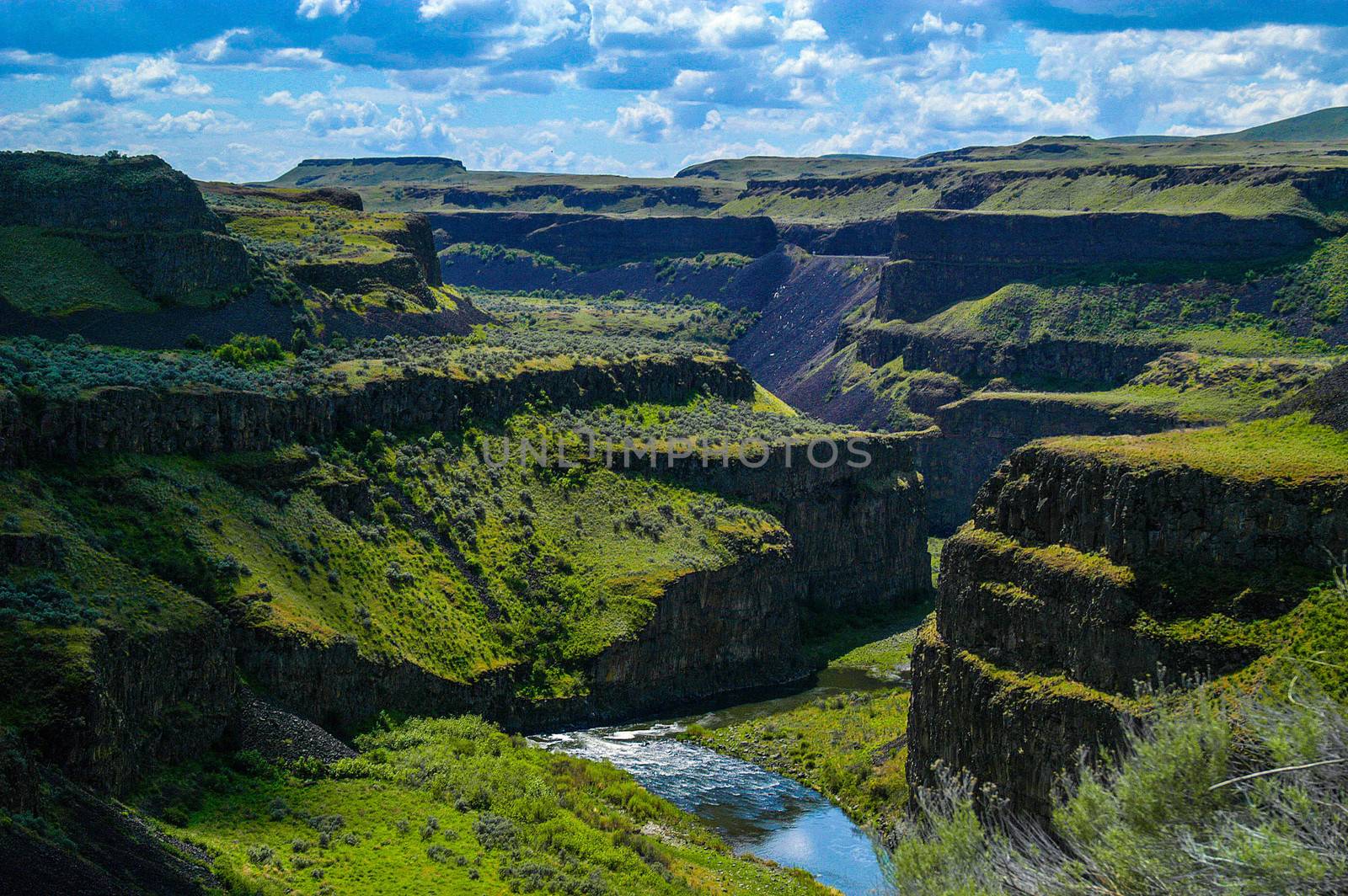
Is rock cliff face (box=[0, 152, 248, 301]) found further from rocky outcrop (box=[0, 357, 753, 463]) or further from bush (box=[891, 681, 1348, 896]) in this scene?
bush (box=[891, 681, 1348, 896])

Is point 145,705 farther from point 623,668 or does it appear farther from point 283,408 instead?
point 623,668

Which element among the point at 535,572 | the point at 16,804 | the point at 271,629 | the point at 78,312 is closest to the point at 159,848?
the point at 16,804

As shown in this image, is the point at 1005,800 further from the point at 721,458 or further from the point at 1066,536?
the point at 721,458

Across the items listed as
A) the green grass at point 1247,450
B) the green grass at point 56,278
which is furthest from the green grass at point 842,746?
the green grass at point 56,278

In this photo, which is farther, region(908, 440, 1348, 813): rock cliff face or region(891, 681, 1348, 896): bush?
region(908, 440, 1348, 813): rock cliff face

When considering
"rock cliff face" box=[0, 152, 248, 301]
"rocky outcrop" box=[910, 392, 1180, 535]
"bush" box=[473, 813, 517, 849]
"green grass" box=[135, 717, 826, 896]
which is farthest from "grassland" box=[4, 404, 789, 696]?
"rocky outcrop" box=[910, 392, 1180, 535]

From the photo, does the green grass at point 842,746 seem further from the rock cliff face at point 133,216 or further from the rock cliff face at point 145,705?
the rock cliff face at point 133,216

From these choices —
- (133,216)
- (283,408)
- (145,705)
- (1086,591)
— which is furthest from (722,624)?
(133,216)
